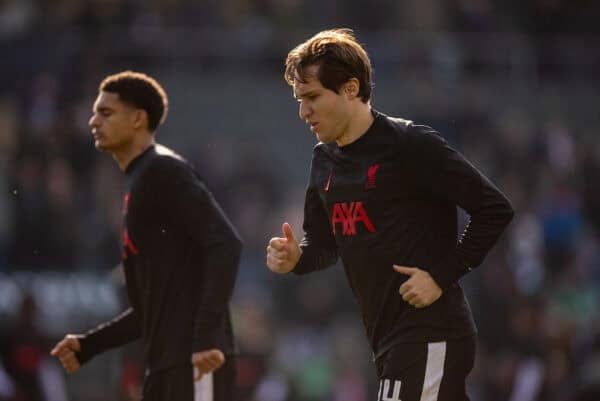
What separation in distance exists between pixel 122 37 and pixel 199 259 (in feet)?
31.8

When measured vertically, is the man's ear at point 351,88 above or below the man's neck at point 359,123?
above

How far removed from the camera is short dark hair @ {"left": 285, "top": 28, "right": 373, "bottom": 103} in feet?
18.9

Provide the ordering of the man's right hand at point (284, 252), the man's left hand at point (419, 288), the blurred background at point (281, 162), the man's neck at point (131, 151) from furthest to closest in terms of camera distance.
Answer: the blurred background at point (281, 162)
the man's neck at point (131, 151)
the man's right hand at point (284, 252)
the man's left hand at point (419, 288)

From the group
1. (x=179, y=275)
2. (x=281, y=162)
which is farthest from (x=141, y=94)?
(x=281, y=162)

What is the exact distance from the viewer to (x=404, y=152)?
567 cm

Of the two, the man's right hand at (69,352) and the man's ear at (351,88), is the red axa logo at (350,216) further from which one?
the man's right hand at (69,352)

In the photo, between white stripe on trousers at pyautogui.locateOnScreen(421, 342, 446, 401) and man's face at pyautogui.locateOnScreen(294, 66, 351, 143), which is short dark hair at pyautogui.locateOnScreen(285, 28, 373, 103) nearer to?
man's face at pyautogui.locateOnScreen(294, 66, 351, 143)

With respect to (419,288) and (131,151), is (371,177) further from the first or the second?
(131,151)

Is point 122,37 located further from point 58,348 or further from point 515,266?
point 58,348

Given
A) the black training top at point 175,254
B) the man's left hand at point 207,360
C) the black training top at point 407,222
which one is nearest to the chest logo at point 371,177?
the black training top at point 407,222

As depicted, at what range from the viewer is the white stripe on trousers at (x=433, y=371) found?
18.2ft

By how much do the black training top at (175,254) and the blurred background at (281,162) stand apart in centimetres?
438

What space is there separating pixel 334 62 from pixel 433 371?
1430mm

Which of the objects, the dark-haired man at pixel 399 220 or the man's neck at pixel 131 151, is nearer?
the dark-haired man at pixel 399 220
